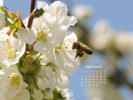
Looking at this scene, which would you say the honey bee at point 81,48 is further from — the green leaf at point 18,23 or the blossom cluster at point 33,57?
the green leaf at point 18,23

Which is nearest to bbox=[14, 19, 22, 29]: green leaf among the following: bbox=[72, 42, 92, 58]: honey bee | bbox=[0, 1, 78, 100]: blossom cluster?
bbox=[0, 1, 78, 100]: blossom cluster

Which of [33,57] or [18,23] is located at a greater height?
[18,23]

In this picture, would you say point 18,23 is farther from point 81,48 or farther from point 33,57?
point 81,48

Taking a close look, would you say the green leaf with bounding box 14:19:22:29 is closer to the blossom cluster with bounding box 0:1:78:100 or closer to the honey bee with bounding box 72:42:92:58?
the blossom cluster with bounding box 0:1:78:100

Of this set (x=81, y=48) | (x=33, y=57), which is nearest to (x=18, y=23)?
(x=33, y=57)

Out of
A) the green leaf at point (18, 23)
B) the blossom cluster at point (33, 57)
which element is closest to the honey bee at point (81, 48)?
the blossom cluster at point (33, 57)

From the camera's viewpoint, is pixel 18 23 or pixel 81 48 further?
pixel 81 48

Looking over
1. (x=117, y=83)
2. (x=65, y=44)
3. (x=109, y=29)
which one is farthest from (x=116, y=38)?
(x=65, y=44)

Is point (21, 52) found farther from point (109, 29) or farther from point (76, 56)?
point (109, 29)

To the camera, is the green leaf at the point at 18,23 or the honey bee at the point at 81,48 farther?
the honey bee at the point at 81,48

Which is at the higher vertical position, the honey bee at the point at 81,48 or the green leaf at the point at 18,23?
the green leaf at the point at 18,23
